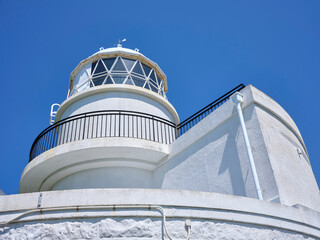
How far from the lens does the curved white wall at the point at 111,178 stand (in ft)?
36.1

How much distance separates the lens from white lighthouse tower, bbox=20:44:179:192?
10.7 meters

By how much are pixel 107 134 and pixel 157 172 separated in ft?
7.32

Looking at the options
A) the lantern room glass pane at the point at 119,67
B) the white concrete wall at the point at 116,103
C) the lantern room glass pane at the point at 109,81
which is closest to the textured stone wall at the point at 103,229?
the white concrete wall at the point at 116,103

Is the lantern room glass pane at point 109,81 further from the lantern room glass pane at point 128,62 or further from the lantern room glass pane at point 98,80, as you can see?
the lantern room glass pane at point 128,62

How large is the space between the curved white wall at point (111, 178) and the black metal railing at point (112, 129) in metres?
1.19

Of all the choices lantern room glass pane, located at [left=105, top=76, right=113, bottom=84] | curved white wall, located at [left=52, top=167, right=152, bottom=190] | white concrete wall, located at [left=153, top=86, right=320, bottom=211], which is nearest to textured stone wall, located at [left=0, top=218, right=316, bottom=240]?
white concrete wall, located at [left=153, top=86, right=320, bottom=211]

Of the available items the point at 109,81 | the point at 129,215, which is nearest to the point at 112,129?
the point at 109,81

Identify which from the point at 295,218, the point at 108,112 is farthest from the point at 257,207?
the point at 108,112

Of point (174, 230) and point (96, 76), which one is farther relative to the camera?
point (96, 76)

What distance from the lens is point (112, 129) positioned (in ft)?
39.1

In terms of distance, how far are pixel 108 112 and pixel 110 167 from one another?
2.16 metres

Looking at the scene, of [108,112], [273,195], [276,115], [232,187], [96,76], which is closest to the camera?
[273,195]

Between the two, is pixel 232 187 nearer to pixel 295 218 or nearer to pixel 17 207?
pixel 295 218

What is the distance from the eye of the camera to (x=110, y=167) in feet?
37.1
